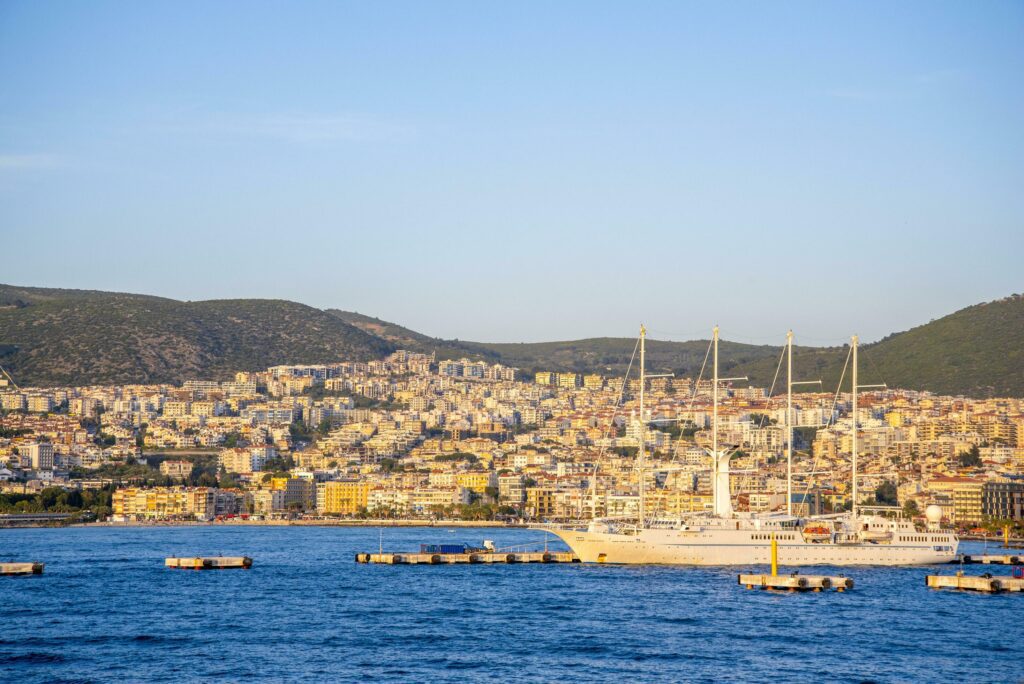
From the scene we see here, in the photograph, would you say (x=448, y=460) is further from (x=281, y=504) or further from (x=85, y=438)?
(x=85, y=438)

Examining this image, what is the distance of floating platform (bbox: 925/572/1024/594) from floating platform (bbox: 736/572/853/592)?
122 inches

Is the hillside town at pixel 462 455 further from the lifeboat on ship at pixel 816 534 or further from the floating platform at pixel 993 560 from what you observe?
the lifeboat on ship at pixel 816 534

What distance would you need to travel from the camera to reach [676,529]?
60.8 m

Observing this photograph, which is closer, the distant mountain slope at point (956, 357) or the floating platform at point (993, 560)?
the floating platform at point (993, 560)

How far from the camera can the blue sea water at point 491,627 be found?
34.5 metres

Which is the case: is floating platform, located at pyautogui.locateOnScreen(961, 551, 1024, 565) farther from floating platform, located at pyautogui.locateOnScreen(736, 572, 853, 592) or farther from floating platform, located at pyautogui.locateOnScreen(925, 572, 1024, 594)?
floating platform, located at pyautogui.locateOnScreen(736, 572, 853, 592)

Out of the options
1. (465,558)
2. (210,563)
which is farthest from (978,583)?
(210,563)

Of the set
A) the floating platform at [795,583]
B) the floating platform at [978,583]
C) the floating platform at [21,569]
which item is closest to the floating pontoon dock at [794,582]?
the floating platform at [795,583]

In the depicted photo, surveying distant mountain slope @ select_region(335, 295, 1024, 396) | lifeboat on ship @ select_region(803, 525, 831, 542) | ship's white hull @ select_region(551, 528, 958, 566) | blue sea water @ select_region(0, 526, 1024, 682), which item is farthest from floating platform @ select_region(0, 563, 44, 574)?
distant mountain slope @ select_region(335, 295, 1024, 396)

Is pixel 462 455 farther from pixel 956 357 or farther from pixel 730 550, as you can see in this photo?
pixel 730 550

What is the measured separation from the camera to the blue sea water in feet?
113

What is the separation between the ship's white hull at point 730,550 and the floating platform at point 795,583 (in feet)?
26.5

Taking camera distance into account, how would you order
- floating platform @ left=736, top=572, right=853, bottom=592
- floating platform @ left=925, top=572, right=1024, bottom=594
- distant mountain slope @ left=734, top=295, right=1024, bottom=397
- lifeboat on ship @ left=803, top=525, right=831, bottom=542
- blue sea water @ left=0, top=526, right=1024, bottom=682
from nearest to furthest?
blue sea water @ left=0, top=526, right=1024, bottom=682 < floating platform @ left=736, top=572, right=853, bottom=592 < floating platform @ left=925, top=572, right=1024, bottom=594 < lifeboat on ship @ left=803, top=525, right=831, bottom=542 < distant mountain slope @ left=734, top=295, right=1024, bottom=397

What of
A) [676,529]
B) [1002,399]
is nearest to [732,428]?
[1002,399]
